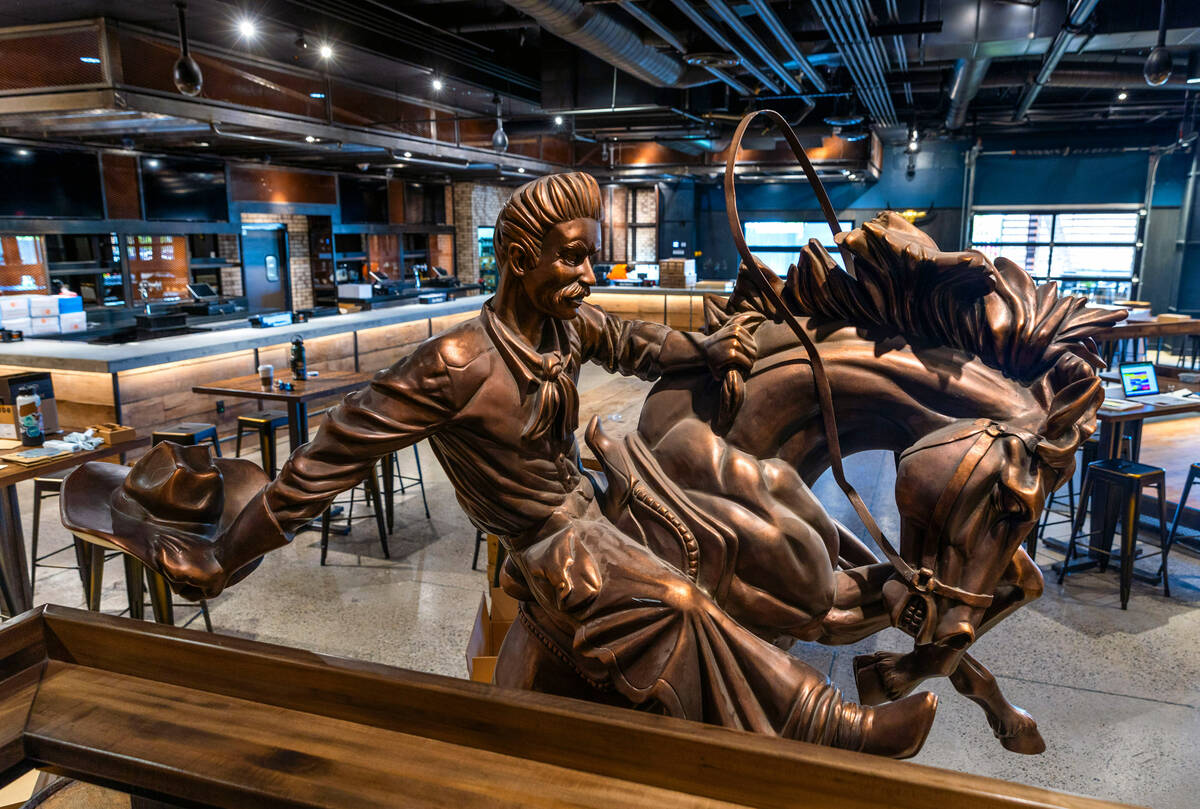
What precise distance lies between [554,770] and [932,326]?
38.5 inches

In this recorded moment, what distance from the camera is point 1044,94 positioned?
37.9 ft

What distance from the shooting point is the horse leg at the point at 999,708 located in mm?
1435

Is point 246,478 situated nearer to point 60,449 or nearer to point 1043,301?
point 1043,301

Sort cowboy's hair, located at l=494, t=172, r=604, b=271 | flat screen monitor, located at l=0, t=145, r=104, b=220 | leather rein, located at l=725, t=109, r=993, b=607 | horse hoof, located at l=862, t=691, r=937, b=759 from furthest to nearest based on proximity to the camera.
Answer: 1. flat screen monitor, located at l=0, t=145, r=104, b=220
2. cowboy's hair, located at l=494, t=172, r=604, b=271
3. leather rein, located at l=725, t=109, r=993, b=607
4. horse hoof, located at l=862, t=691, r=937, b=759

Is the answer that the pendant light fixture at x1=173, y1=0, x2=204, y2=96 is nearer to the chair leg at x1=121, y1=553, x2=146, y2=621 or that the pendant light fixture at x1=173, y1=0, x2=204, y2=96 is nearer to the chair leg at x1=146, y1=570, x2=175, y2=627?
the chair leg at x1=121, y1=553, x2=146, y2=621

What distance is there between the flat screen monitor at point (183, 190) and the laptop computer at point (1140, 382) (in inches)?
399

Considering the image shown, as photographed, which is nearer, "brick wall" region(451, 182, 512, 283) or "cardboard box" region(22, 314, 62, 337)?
"cardboard box" region(22, 314, 62, 337)

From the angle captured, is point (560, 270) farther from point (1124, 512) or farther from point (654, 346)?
point (1124, 512)

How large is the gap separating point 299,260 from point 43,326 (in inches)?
210

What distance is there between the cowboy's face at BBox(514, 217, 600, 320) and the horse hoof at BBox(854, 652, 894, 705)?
33.9 inches

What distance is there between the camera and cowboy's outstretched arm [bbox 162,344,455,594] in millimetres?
1329

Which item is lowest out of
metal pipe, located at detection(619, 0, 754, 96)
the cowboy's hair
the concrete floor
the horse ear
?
the concrete floor

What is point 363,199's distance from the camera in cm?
1275

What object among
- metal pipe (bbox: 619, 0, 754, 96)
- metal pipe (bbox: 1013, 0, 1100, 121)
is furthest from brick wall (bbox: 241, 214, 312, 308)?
metal pipe (bbox: 1013, 0, 1100, 121)
